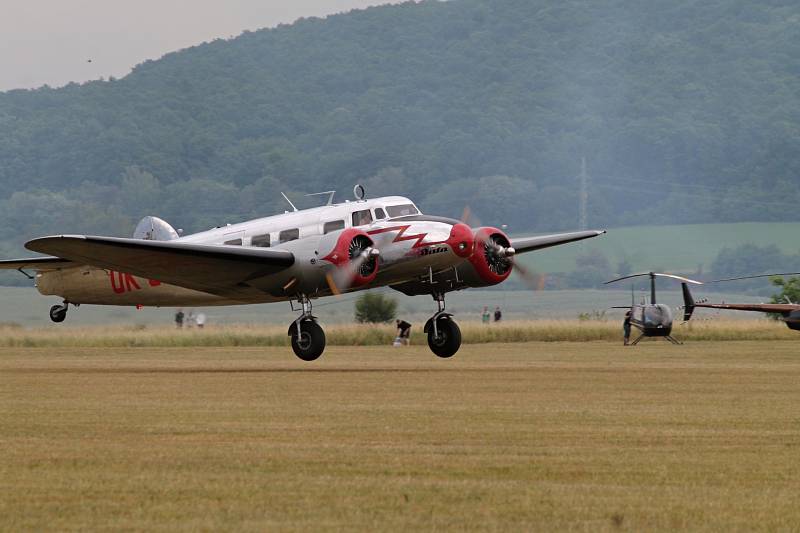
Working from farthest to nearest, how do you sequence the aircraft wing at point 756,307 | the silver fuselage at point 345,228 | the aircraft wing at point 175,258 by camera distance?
1. the aircraft wing at point 756,307
2. the silver fuselage at point 345,228
3. the aircraft wing at point 175,258

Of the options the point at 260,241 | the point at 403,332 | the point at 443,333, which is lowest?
the point at 443,333

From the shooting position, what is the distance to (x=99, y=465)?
14.8m

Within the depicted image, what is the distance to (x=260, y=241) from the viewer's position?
34250mm

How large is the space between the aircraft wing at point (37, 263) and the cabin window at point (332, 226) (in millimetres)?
7434

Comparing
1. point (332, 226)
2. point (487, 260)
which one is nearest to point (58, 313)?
point (332, 226)

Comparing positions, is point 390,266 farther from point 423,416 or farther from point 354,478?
point 354,478

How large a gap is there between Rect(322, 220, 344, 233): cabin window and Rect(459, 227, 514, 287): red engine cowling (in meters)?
3.56

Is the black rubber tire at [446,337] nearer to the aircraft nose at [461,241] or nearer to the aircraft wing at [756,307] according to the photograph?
the aircraft nose at [461,241]

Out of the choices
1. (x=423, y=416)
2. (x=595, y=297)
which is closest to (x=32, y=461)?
(x=423, y=416)

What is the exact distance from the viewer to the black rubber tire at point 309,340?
109 feet

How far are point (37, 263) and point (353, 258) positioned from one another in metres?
9.73

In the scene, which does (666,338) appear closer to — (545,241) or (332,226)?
(545,241)

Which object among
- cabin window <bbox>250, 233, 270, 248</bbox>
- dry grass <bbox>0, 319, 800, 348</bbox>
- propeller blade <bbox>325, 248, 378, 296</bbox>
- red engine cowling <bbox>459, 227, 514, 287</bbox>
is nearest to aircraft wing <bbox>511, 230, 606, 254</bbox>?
red engine cowling <bbox>459, 227, 514, 287</bbox>

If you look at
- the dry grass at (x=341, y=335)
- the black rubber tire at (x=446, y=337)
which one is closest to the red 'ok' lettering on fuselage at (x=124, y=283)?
the black rubber tire at (x=446, y=337)
